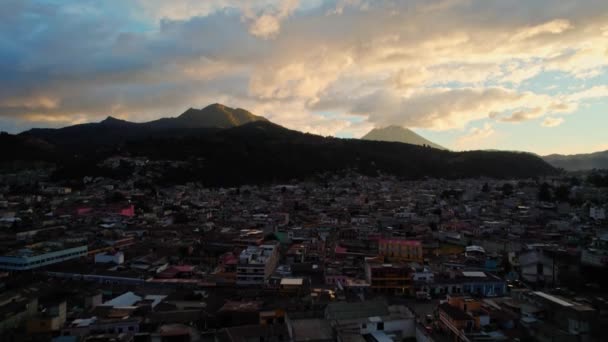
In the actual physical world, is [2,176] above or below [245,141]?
below

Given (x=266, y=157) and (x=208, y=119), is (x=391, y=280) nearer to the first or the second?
(x=266, y=157)

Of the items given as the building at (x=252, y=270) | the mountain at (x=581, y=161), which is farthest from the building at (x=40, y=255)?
the mountain at (x=581, y=161)

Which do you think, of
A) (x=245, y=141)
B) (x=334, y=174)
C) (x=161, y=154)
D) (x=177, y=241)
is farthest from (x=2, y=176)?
(x=177, y=241)

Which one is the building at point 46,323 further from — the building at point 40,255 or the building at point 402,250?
the building at point 402,250

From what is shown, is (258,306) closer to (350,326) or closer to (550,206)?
(350,326)

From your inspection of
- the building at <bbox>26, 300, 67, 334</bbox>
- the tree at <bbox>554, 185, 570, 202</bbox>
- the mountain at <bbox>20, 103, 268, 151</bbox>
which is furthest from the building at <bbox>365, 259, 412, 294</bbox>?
the mountain at <bbox>20, 103, 268, 151</bbox>
